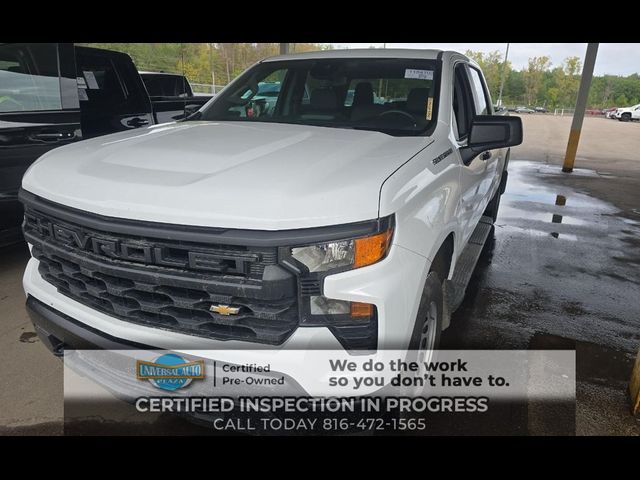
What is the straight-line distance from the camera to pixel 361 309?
1.72m

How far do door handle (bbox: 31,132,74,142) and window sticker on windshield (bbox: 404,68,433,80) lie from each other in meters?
2.87

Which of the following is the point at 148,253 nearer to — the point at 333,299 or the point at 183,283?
the point at 183,283

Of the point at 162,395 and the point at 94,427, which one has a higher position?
the point at 162,395

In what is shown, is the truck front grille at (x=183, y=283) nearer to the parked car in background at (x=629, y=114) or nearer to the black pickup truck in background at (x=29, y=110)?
the black pickup truck in background at (x=29, y=110)

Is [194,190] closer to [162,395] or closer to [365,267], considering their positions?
[365,267]

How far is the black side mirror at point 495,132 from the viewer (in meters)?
2.79

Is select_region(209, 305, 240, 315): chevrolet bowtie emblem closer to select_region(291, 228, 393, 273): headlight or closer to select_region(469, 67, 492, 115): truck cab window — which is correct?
select_region(291, 228, 393, 273): headlight

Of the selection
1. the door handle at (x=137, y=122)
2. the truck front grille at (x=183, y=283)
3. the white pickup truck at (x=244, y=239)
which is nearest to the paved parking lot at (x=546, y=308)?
the white pickup truck at (x=244, y=239)

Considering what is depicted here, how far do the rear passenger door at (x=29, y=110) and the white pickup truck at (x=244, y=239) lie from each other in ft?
5.20

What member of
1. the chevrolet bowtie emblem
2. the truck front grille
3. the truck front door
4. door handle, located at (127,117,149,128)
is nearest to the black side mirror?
the truck front door

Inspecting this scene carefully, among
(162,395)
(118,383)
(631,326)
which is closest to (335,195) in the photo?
(162,395)

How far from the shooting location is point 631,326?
365 centimetres

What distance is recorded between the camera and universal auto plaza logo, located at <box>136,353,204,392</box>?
1.79 metres
